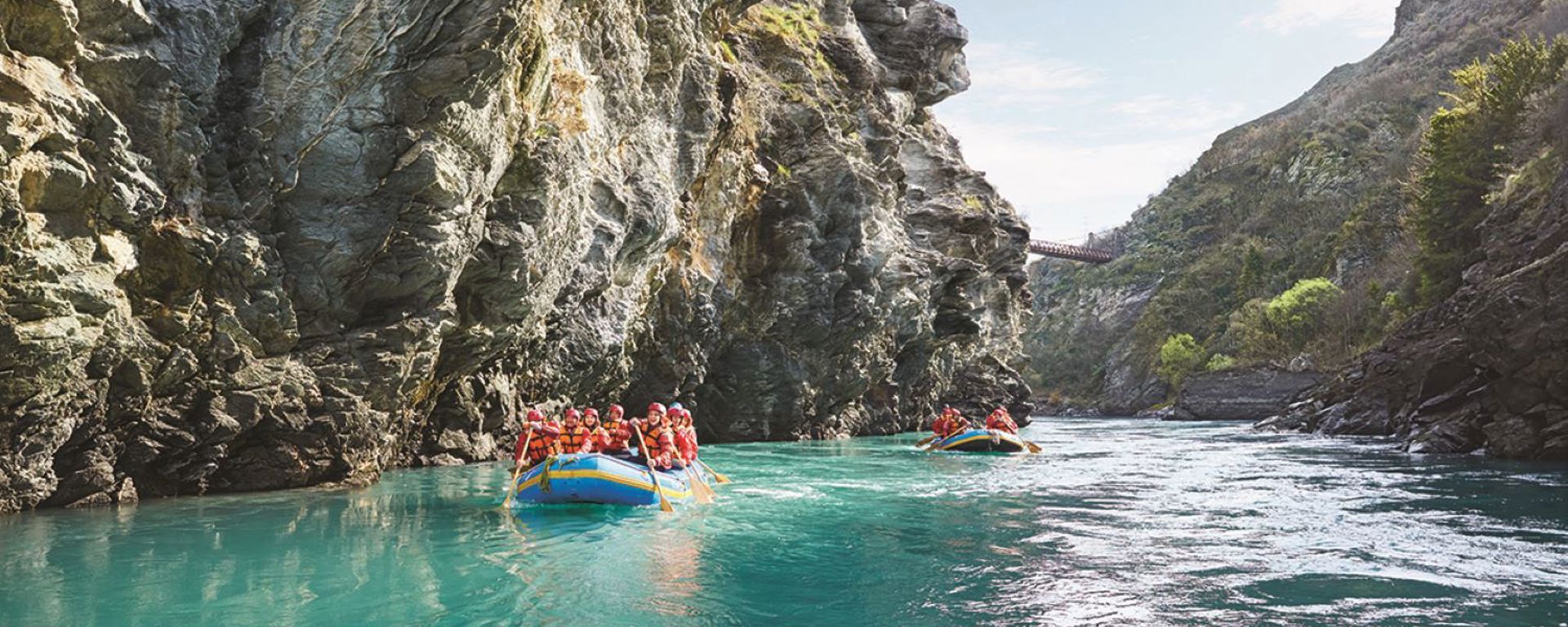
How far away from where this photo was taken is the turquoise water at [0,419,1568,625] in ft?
28.2

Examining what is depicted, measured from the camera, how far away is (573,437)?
1705 centimetres

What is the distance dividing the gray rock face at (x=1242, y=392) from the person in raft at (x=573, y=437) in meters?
59.0

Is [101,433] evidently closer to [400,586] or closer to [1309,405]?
[400,586]

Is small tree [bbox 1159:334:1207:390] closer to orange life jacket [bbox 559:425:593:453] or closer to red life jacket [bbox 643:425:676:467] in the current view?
red life jacket [bbox 643:425:676:467]

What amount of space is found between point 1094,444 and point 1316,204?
7425 cm

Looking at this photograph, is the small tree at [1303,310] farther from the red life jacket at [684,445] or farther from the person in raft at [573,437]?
the person in raft at [573,437]

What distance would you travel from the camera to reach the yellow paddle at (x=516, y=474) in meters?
15.9

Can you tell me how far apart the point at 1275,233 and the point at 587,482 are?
103 meters

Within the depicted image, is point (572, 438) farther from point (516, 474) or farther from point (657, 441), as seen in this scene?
point (657, 441)

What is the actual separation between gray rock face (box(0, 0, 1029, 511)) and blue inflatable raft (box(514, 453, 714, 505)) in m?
4.66

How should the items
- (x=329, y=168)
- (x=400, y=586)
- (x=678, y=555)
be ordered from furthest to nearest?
(x=329, y=168) < (x=678, y=555) < (x=400, y=586)

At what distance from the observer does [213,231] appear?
14859mm

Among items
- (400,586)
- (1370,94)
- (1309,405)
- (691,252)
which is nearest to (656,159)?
(691,252)

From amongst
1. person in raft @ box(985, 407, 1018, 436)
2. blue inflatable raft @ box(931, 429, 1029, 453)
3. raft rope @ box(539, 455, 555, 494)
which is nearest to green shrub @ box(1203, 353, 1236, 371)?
person in raft @ box(985, 407, 1018, 436)
